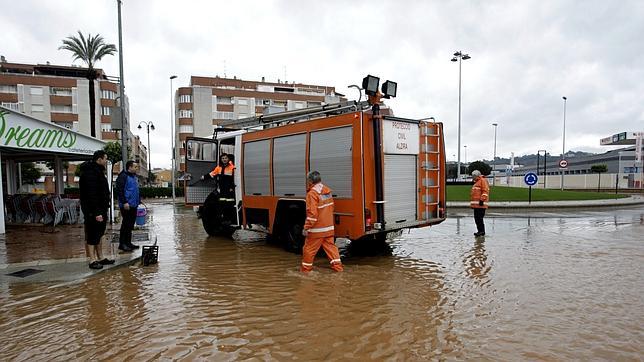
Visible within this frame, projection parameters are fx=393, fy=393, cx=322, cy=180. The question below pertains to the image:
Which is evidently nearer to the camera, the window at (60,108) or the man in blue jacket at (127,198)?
the man in blue jacket at (127,198)

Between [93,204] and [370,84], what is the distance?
16.2 feet

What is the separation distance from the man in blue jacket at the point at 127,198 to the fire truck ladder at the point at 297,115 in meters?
2.74

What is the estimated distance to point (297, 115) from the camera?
8.30 meters

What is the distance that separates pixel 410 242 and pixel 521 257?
8.44 ft

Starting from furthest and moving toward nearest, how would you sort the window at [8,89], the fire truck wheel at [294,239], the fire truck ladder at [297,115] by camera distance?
the window at [8,89] → the fire truck wheel at [294,239] → the fire truck ladder at [297,115]

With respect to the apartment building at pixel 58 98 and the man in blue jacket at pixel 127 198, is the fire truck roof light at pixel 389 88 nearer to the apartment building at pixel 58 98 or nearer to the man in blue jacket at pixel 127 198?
the man in blue jacket at pixel 127 198

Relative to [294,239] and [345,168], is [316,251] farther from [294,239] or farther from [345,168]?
[294,239]

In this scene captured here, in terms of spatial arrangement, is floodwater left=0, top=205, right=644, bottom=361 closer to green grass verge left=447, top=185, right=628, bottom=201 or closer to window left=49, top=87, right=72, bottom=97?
green grass verge left=447, top=185, right=628, bottom=201

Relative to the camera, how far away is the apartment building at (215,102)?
6059cm

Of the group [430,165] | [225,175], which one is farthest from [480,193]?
[225,175]

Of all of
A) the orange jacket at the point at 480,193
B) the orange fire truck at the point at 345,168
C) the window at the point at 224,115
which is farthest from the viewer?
the window at the point at 224,115

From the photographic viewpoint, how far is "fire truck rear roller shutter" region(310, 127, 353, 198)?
6.65m

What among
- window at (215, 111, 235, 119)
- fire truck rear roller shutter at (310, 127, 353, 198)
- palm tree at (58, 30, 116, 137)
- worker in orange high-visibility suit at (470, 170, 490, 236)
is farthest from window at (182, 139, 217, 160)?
A: window at (215, 111, 235, 119)

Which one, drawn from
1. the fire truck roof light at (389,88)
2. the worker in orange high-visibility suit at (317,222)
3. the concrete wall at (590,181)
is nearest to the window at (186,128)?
the concrete wall at (590,181)
